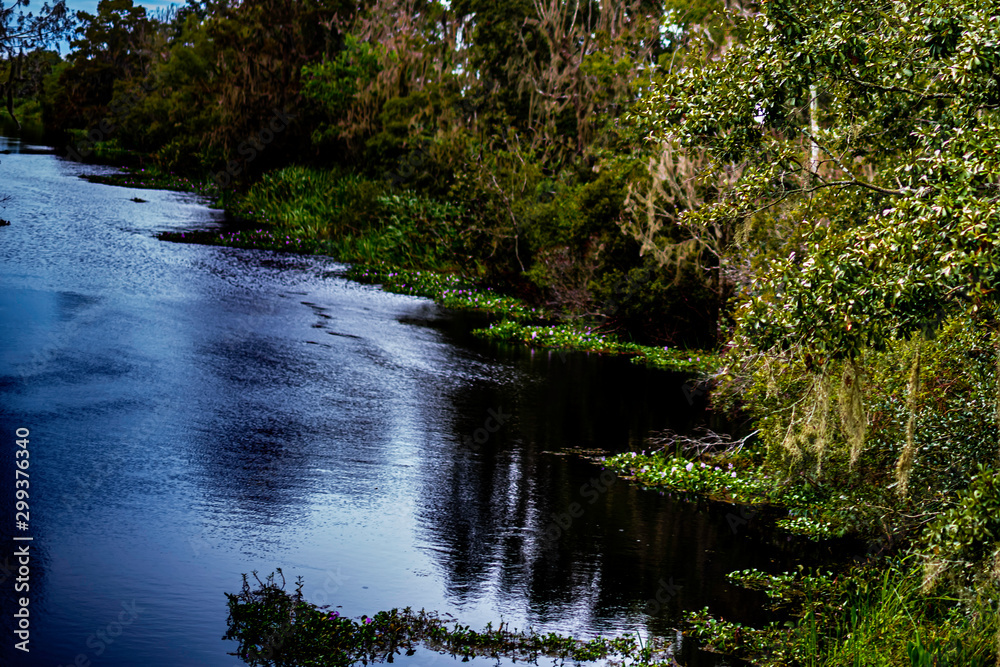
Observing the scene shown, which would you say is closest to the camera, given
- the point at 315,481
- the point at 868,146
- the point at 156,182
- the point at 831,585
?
the point at 868,146

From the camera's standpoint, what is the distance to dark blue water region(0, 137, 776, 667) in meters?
7.40

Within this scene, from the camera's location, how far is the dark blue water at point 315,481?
7.40 meters

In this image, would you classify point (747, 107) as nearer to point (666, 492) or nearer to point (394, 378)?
point (666, 492)

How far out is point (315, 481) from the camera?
10.1 meters

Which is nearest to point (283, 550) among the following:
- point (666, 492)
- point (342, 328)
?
point (666, 492)

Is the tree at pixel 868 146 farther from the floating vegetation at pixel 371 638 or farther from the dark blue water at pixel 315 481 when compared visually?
the dark blue water at pixel 315 481

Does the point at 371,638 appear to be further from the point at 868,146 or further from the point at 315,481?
the point at 868,146

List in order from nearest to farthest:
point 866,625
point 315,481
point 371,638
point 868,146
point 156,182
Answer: point 371,638
point 866,625
point 868,146
point 315,481
point 156,182

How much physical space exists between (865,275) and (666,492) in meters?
6.05

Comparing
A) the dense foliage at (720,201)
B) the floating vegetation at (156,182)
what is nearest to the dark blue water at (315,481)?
the dense foliage at (720,201)

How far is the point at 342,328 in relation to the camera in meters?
18.8

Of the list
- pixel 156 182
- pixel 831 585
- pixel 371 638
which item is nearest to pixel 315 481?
pixel 371 638

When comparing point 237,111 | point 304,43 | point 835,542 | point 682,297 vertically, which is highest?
point 304,43

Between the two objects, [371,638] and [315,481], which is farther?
[315,481]
